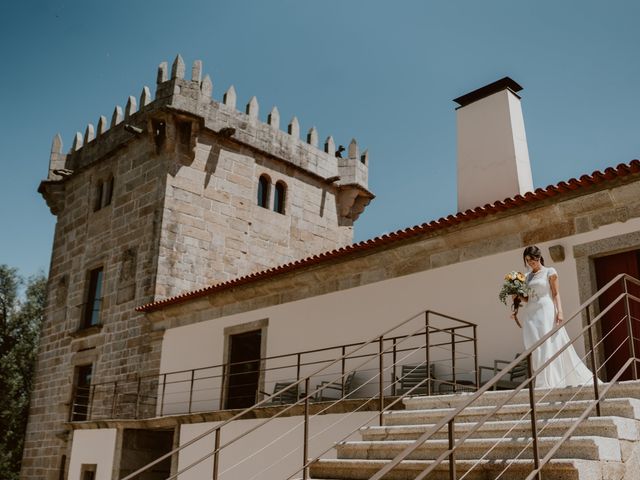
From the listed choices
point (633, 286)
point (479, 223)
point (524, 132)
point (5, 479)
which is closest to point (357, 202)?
point (524, 132)

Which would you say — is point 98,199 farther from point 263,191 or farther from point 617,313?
point 617,313

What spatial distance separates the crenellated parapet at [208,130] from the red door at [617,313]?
11.2 metres

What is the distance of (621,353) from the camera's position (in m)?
7.95

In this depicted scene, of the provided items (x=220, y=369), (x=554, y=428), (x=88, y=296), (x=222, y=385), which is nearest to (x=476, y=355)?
(x=554, y=428)

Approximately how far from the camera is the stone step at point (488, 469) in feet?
13.9

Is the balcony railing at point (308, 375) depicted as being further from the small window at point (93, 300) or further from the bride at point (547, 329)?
the small window at point (93, 300)

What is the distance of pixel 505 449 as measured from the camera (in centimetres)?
488

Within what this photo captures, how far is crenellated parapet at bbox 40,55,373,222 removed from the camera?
17.0 m

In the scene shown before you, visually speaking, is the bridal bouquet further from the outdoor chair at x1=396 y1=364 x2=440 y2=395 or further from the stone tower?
the stone tower

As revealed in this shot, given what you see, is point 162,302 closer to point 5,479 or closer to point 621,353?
point 621,353

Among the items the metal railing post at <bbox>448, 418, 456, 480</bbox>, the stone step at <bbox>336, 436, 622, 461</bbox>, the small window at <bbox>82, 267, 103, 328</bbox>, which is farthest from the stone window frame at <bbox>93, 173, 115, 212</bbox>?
the metal railing post at <bbox>448, 418, 456, 480</bbox>

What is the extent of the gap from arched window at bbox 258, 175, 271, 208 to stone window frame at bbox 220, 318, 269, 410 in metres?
6.06

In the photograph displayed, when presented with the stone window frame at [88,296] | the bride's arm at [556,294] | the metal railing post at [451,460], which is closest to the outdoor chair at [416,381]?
the bride's arm at [556,294]

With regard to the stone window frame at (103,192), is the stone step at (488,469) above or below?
below
